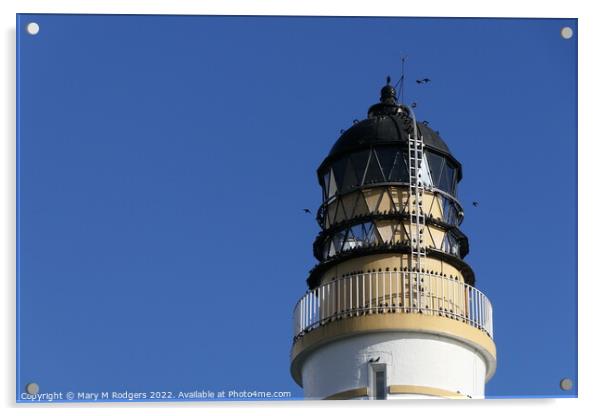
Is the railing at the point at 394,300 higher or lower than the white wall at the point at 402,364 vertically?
higher

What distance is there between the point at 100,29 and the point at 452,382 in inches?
130

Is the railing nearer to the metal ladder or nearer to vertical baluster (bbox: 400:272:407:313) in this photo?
vertical baluster (bbox: 400:272:407:313)

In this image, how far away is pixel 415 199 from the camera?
1666cm

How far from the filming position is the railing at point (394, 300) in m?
16.1

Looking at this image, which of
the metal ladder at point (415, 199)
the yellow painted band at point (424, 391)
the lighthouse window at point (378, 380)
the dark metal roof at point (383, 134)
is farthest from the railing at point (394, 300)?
the dark metal roof at point (383, 134)

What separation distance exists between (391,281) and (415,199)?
0.70 metres

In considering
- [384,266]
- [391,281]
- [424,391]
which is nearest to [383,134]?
[384,266]

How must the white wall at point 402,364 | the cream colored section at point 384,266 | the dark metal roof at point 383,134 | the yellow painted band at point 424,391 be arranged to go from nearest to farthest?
the yellow painted band at point 424,391 < the white wall at point 402,364 < the cream colored section at point 384,266 < the dark metal roof at point 383,134

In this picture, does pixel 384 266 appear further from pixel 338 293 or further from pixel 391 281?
pixel 338 293

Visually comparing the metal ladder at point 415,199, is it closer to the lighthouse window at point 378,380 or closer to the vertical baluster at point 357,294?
the vertical baluster at point 357,294

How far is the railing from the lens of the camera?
53.0 feet

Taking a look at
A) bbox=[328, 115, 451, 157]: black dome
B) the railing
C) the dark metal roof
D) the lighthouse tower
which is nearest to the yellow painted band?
the lighthouse tower
